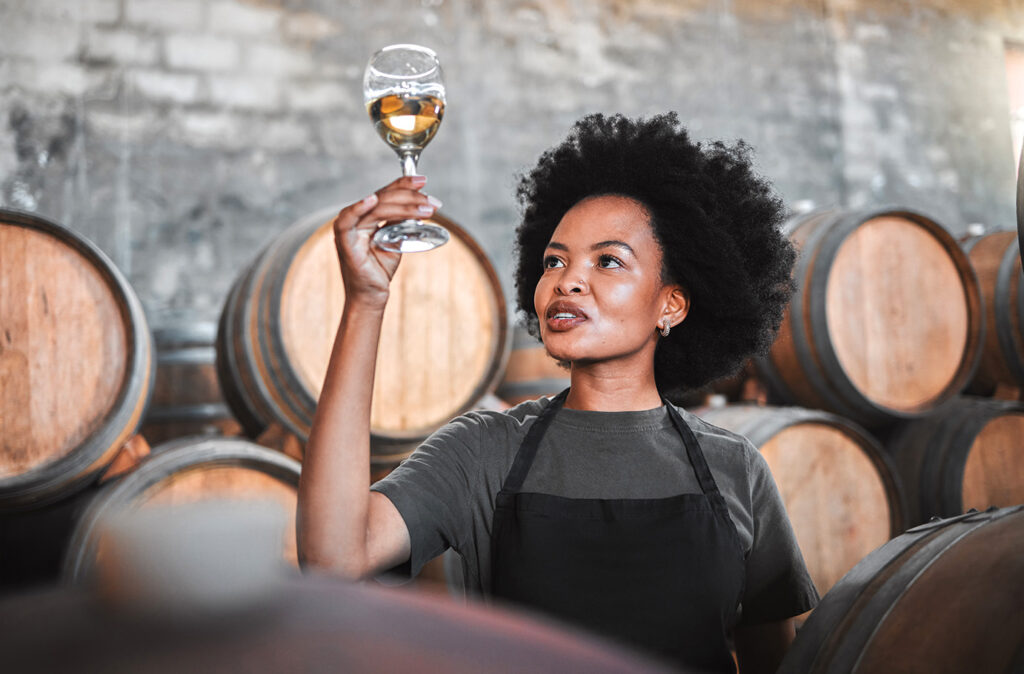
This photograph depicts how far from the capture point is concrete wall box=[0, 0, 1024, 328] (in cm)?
439

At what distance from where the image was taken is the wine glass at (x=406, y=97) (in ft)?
4.50

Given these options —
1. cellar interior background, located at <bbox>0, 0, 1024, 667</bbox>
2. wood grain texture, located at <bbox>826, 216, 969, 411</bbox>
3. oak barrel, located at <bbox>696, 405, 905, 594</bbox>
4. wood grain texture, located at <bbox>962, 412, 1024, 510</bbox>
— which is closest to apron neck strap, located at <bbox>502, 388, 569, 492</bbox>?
cellar interior background, located at <bbox>0, 0, 1024, 667</bbox>

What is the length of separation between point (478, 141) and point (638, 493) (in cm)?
422

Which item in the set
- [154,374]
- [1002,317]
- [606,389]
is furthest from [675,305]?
[1002,317]

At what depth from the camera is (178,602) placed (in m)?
0.40

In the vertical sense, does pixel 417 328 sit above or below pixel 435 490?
above

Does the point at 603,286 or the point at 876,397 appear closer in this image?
the point at 603,286

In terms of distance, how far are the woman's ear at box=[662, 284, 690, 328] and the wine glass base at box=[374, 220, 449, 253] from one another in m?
0.55

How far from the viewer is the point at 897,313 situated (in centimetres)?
309

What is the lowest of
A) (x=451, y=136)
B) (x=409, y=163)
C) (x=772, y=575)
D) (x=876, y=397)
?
(x=772, y=575)

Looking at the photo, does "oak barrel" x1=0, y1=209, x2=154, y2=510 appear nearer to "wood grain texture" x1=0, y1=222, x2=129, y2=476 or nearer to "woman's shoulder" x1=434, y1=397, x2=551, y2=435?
"wood grain texture" x1=0, y1=222, x2=129, y2=476

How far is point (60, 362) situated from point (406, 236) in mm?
1501

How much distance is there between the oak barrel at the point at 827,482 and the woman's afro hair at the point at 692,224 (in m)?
0.88

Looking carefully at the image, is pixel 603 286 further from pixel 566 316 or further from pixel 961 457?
pixel 961 457
